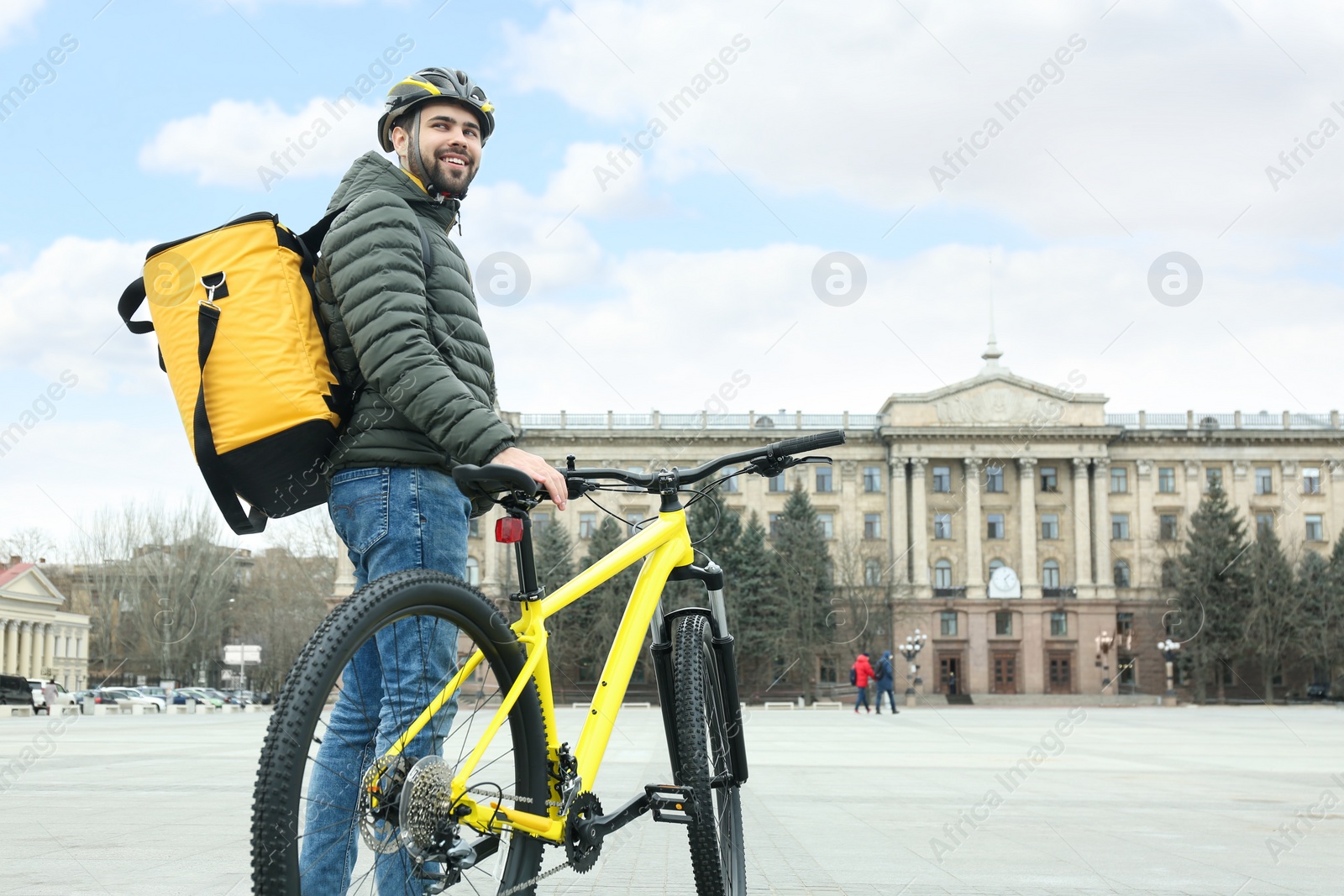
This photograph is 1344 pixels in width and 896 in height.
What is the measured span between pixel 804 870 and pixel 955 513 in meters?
70.3

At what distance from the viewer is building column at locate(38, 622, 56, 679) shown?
75562 millimetres

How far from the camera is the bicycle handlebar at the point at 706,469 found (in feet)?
10.6

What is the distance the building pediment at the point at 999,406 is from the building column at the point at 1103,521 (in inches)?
112

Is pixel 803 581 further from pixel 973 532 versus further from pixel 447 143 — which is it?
pixel 447 143

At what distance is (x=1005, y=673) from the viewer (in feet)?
236

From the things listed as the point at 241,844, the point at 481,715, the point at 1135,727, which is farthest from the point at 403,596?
the point at 1135,727

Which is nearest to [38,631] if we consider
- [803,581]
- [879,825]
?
[803,581]

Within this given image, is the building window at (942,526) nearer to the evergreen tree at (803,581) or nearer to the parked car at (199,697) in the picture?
the evergreen tree at (803,581)

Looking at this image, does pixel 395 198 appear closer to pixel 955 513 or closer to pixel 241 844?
pixel 241 844

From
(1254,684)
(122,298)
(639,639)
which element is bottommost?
(1254,684)

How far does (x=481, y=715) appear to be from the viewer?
283cm

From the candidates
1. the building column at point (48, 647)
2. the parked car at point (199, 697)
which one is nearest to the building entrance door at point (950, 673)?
the parked car at point (199, 697)

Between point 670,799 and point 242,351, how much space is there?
1.59 meters

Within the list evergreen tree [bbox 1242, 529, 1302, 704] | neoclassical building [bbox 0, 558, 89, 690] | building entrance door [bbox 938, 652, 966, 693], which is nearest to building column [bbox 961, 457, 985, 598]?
building entrance door [bbox 938, 652, 966, 693]
